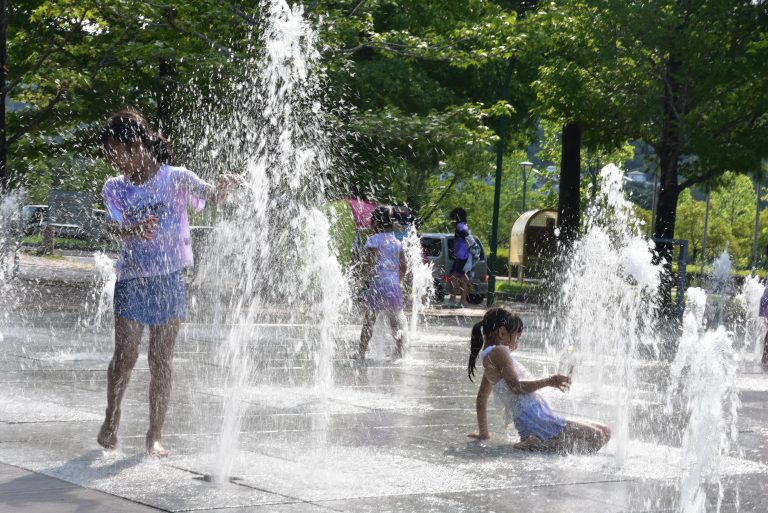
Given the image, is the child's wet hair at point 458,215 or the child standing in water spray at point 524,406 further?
the child's wet hair at point 458,215

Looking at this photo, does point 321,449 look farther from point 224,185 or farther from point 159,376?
point 224,185

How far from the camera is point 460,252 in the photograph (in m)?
23.5

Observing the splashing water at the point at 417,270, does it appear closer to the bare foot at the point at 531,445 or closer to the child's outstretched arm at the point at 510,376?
the child's outstretched arm at the point at 510,376

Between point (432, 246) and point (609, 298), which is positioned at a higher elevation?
point (432, 246)

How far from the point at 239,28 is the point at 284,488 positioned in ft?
51.8

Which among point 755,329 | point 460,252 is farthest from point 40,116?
point 755,329

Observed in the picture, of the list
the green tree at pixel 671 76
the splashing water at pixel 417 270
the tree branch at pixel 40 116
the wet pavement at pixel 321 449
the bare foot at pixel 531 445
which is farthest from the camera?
the green tree at pixel 671 76

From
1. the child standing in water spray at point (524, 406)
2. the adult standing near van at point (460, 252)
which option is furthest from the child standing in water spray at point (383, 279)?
the adult standing near van at point (460, 252)

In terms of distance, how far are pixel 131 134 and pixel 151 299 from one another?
85 cm

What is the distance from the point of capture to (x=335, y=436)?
7.19 metres

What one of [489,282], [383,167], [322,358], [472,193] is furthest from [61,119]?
[472,193]

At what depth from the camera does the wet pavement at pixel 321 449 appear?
539cm

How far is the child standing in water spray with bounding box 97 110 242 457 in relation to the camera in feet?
20.3

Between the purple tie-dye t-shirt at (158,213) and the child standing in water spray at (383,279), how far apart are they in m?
5.99
